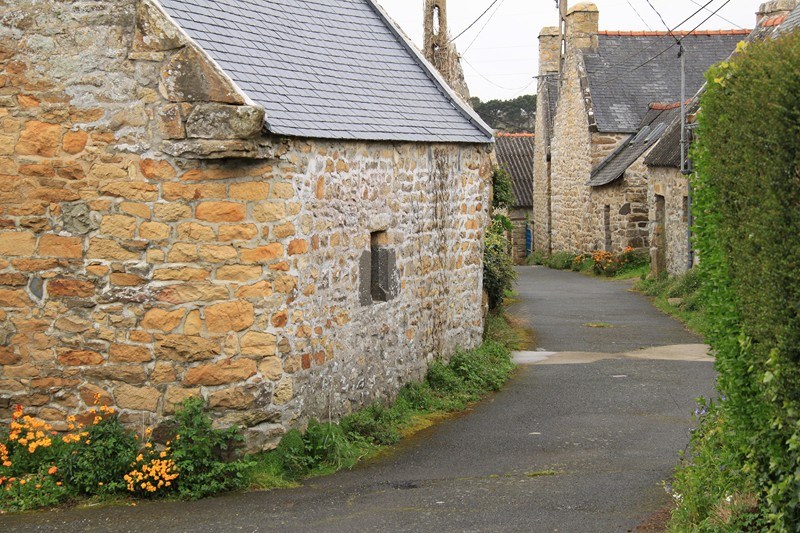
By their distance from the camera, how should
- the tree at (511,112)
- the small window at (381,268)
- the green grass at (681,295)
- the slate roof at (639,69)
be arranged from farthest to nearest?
1. the tree at (511,112)
2. the slate roof at (639,69)
3. the green grass at (681,295)
4. the small window at (381,268)

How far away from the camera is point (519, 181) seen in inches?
1699

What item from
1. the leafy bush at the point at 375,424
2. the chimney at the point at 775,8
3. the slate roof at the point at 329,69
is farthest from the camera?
the chimney at the point at 775,8

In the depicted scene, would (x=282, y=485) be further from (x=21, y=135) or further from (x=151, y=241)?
(x=21, y=135)

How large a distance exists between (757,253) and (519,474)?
375cm

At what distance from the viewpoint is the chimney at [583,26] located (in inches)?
1320

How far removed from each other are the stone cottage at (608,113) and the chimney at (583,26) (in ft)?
0.11

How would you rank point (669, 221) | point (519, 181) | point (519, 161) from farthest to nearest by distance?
point (519, 161), point (519, 181), point (669, 221)

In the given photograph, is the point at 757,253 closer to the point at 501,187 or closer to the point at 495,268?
the point at 495,268

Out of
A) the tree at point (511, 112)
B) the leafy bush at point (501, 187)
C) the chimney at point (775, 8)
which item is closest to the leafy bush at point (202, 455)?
the leafy bush at point (501, 187)

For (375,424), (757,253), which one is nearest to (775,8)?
(375,424)

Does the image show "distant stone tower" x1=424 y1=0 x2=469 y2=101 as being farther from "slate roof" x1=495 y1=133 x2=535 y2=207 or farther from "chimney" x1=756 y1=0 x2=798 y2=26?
"slate roof" x1=495 y1=133 x2=535 y2=207

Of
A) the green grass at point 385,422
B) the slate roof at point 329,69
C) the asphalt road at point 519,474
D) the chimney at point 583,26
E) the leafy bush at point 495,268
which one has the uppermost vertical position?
the chimney at point 583,26

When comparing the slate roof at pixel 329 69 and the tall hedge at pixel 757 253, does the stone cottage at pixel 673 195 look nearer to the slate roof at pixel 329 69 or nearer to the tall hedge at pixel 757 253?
the slate roof at pixel 329 69

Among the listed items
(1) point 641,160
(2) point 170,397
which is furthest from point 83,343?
(1) point 641,160
